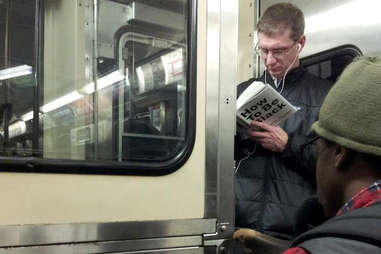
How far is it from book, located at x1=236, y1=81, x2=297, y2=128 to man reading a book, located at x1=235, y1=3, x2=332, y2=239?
0.11ft

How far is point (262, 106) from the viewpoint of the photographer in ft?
6.38

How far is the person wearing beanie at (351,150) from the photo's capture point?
912mm

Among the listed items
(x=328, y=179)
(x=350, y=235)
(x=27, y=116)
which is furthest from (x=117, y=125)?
(x=350, y=235)

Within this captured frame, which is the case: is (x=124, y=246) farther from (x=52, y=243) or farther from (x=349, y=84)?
(x=349, y=84)

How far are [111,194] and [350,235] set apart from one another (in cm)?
85

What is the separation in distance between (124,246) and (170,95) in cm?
51

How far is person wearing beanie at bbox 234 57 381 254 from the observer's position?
91 cm

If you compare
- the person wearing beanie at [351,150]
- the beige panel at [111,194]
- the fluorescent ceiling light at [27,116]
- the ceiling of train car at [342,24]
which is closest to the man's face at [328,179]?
the person wearing beanie at [351,150]

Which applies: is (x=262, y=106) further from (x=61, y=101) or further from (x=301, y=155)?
(x=61, y=101)

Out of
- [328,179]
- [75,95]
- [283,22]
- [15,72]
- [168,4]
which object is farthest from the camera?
[283,22]

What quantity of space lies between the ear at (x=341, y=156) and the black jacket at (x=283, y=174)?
0.84m

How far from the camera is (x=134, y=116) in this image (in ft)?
5.41

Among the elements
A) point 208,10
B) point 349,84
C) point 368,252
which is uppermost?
point 208,10

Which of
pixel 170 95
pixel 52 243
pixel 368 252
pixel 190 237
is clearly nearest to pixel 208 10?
pixel 170 95
